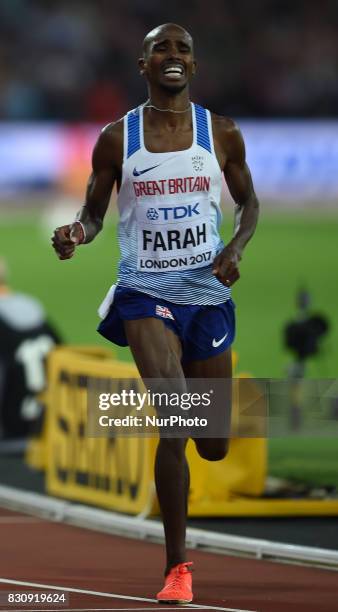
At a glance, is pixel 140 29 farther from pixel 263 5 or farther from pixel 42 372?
pixel 42 372

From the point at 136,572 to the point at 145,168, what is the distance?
74.8 inches

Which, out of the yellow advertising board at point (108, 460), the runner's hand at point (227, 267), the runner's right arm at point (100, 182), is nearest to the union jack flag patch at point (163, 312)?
the runner's hand at point (227, 267)

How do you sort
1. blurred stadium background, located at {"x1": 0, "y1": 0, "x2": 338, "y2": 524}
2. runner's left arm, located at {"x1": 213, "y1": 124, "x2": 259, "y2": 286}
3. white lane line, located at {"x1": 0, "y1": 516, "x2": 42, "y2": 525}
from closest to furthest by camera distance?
1. runner's left arm, located at {"x1": 213, "y1": 124, "x2": 259, "y2": 286}
2. white lane line, located at {"x1": 0, "y1": 516, "x2": 42, "y2": 525}
3. blurred stadium background, located at {"x1": 0, "y1": 0, "x2": 338, "y2": 524}

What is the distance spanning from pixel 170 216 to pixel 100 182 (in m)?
0.35

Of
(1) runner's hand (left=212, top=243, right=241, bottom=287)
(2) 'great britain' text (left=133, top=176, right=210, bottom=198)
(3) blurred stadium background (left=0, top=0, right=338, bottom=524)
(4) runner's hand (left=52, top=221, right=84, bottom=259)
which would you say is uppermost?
(3) blurred stadium background (left=0, top=0, right=338, bottom=524)

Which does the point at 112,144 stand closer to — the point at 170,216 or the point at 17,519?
the point at 170,216

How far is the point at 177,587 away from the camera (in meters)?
6.09

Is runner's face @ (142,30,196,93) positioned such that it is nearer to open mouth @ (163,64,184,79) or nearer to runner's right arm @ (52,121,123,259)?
open mouth @ (163,64,184,79)

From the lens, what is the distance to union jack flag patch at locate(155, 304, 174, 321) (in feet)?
20.6

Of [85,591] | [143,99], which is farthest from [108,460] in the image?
[143,99]

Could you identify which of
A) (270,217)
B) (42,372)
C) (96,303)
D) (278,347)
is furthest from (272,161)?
(42,372)

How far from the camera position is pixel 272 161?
1131 inches

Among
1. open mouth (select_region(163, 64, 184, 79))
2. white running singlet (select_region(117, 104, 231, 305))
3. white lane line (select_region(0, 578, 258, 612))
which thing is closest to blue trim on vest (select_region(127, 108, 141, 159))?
white running singlet (select_region(117, 104, 231, 305))

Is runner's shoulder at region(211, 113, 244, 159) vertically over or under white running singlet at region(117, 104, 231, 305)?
over
